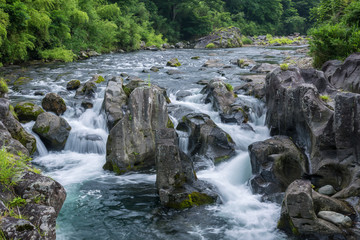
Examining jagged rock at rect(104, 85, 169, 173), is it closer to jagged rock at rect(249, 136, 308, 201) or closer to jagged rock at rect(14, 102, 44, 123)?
jagged rock at rect(249, 136, 308, 201)

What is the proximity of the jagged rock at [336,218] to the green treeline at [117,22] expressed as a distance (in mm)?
19267

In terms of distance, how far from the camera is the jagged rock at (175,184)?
7426mm

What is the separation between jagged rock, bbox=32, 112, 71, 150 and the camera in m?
11.0

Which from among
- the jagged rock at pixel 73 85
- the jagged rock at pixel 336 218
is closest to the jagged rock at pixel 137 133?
the jagged rock at pixel 336 218

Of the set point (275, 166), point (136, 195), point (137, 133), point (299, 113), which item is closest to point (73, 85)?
point (137, 133)

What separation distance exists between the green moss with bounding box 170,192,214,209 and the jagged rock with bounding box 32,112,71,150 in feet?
19.0

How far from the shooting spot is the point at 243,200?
797cm

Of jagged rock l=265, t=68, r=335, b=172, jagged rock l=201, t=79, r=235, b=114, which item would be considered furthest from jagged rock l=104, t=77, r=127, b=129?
jagged rock l=265, t=68, r=335, b=172

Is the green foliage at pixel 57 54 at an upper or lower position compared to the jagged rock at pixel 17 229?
upper

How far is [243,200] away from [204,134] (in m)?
2.82

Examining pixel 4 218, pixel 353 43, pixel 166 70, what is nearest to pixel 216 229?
pixel 4 218

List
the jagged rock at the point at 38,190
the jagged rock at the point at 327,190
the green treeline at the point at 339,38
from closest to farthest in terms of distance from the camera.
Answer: the jagged rock at the point at 38,190 → the jagged rock at the point at 327,190 → the green treeline at the point at 339,38

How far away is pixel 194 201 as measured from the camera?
24.7 feet

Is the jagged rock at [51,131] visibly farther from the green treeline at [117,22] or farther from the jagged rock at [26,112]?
the green treeline at [117,22]
